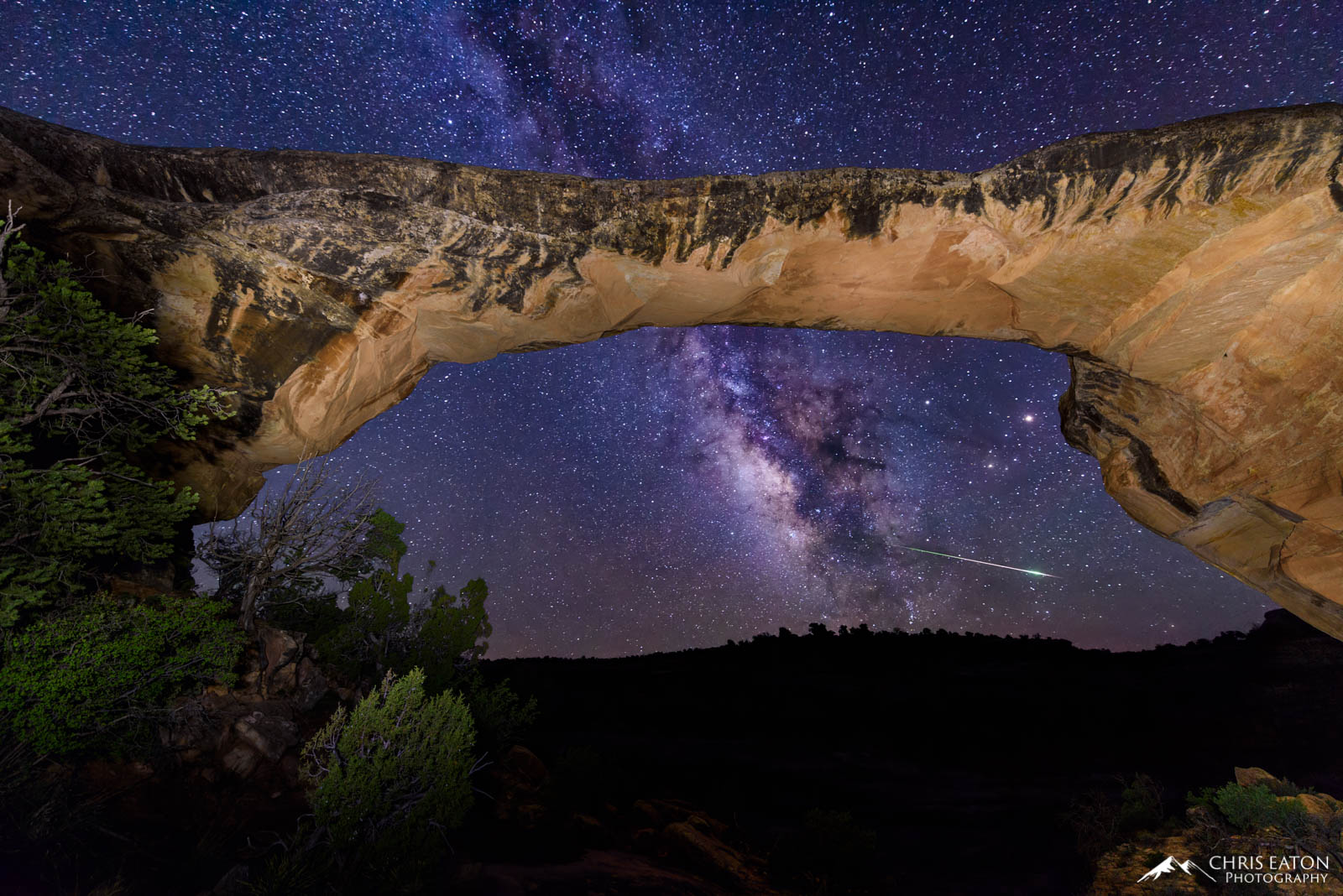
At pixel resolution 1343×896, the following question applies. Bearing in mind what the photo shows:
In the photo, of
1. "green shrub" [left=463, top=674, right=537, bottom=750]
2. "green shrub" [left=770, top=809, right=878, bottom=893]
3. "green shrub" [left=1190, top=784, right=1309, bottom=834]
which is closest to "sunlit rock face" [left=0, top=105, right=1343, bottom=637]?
"green shrub" [left=1190, top=784, right=1309, bottom=834]

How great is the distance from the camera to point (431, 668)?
11773mm

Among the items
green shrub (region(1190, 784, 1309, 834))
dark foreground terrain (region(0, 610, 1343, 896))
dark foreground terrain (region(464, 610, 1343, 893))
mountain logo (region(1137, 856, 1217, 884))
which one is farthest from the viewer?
dark foreground terrain (region(464, 610, 1343, 893))

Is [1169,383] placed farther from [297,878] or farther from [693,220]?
[297,878]

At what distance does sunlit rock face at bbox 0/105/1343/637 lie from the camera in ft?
19.8

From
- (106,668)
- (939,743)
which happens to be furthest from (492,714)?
(939,743)

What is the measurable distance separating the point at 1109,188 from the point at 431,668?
14947mm

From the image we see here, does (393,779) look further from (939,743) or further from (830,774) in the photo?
(939,743)

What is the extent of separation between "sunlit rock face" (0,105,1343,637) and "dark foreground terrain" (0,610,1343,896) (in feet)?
16.5

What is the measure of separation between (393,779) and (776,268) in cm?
833

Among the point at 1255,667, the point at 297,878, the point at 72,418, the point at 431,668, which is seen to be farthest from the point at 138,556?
the point at 1255,667

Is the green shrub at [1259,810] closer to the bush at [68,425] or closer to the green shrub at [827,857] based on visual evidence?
the green shrub at [827,857]

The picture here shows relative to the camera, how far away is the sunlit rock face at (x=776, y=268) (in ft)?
19.8

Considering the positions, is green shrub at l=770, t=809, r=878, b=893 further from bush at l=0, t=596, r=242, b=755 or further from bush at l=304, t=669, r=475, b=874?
bush at l=0, t=596, r=242, b=755

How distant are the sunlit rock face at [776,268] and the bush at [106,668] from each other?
2400 mm
